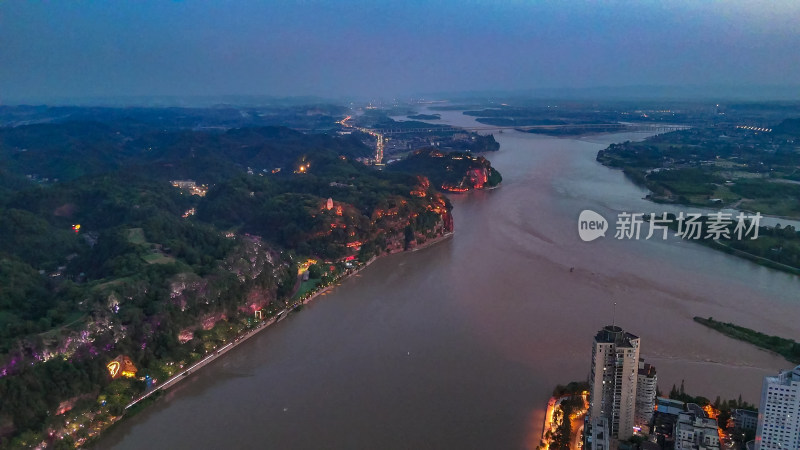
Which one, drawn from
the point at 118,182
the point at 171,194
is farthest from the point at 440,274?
the point at 118,182

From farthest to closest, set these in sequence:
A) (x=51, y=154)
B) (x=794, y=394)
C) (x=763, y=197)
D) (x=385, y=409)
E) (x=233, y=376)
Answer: (x=51, y=154) → (x=763, y=197) → (x=233, y=376) → (x=385, y=409) → (x=794, y=394)

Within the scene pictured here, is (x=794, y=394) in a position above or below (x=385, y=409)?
above

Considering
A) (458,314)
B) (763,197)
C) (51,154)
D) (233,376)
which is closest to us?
(233,376)

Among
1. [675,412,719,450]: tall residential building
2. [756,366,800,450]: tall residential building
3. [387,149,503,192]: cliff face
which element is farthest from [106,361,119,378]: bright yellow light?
[387,149,503,192]: cliff face

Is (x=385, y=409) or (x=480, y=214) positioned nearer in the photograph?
(x=385, y=409)

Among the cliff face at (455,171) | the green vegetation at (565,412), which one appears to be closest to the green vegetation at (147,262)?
the cliff face at (455,171)

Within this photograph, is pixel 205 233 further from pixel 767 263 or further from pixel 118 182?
pixel 767 263
